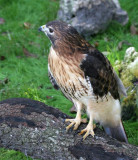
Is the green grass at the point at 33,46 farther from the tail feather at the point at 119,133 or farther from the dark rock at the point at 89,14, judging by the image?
the tail feather at the point at 119,133

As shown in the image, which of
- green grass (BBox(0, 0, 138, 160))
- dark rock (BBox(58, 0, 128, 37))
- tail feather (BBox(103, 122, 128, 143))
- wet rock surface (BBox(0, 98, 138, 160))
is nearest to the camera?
wet rock surface (BBox(0, 98, 138, 160))

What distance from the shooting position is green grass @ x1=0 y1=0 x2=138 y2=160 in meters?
5.24

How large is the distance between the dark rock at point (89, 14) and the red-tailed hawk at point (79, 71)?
122 inches

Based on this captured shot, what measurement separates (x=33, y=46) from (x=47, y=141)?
361 centimetres

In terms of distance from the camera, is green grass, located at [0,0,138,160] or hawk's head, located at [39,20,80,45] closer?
hawk's head, located at [39,20,80,45]

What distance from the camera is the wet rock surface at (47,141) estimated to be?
3305 mm

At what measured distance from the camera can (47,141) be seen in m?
3.36

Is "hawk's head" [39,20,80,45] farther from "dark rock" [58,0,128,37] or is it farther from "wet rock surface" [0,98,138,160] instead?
"dark rock" [58,0,128,37]

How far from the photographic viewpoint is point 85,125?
385 cm

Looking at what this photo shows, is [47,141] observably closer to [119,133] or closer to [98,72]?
[98,72]

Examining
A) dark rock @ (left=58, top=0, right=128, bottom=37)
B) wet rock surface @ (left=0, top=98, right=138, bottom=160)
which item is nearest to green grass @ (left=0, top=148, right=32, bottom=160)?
wet rock surface @ (left=0, top=98, right=138, bottom=160)

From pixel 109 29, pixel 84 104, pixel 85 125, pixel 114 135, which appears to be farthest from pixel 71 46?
pixel 109 29

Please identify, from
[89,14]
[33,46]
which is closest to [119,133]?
[33,46]

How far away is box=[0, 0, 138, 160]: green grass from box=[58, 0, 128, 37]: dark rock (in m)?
0.23
